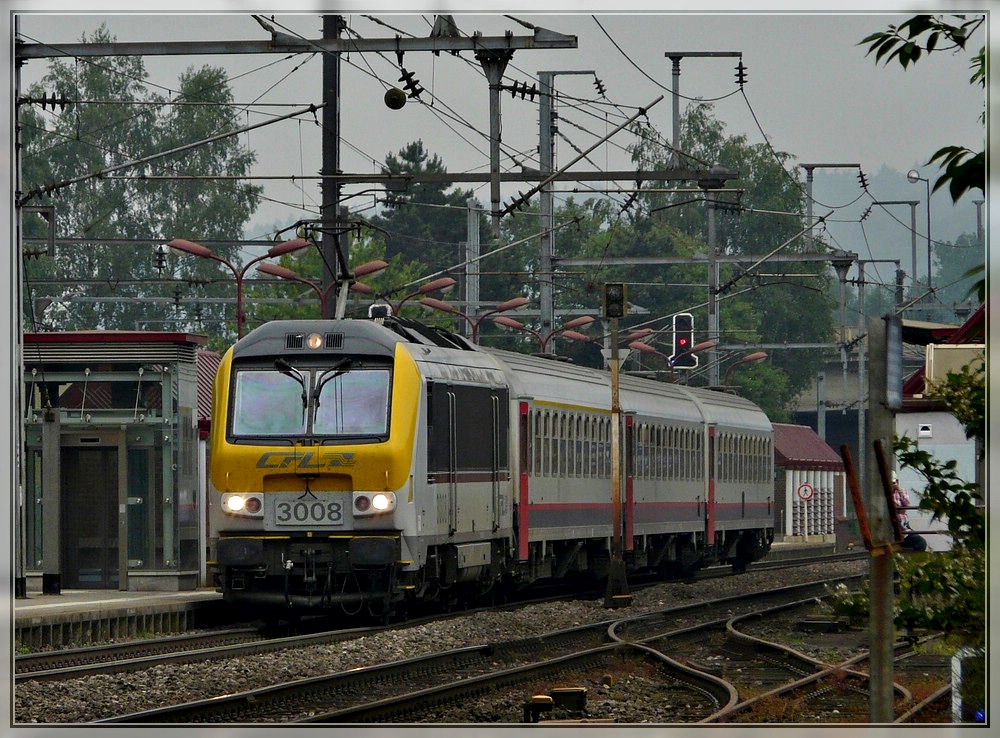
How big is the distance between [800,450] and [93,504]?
1393 inches

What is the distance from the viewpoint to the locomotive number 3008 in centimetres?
1839

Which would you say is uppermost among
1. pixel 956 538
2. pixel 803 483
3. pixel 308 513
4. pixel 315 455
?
pixel 315 455

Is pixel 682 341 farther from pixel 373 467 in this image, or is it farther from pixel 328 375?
pixel 373 467

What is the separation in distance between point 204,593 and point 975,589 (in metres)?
14.3

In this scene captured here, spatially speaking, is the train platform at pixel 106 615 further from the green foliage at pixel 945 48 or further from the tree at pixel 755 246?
the tree at pixel 755 246

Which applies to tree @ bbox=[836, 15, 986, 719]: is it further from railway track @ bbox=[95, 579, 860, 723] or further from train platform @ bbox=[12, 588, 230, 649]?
train platform @ bbox=[12, 588, 230, 649]

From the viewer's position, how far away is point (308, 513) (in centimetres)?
1841

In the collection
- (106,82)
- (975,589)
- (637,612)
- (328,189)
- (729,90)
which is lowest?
(637,612)

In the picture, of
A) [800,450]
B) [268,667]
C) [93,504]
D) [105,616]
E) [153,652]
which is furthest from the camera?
[800,450]

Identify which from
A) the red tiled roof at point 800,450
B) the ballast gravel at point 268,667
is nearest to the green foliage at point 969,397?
the ballast gravel at point 268,667

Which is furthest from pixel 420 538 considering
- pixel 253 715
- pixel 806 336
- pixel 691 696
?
pixel 806 336

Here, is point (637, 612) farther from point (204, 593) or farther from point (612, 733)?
point (612, 733)

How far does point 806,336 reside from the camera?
82250 mm

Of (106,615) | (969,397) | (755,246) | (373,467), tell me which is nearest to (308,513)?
(373,467)
